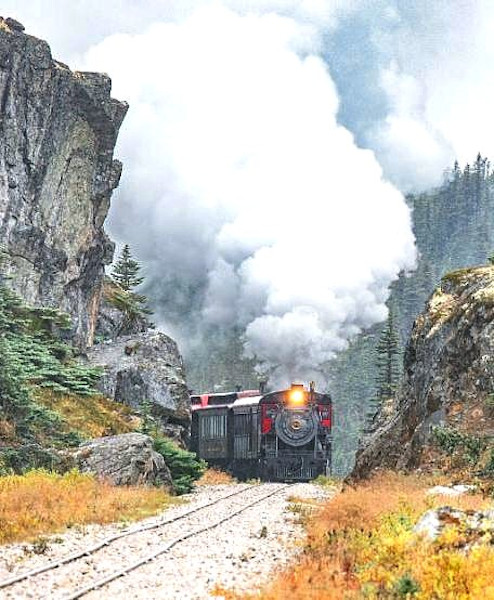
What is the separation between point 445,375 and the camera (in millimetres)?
20547

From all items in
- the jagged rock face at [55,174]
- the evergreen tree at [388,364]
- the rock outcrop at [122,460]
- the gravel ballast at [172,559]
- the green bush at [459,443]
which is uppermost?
the jagged rock face at [55,174]

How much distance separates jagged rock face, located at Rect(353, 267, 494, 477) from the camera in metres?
18.8

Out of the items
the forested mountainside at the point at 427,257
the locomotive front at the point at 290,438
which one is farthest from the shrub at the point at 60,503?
the forested mountainside at the point at 427,257

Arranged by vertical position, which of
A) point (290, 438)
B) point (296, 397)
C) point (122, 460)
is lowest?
point (122, 460)

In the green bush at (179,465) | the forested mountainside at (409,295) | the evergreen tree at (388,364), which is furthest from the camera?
the forested mountainside at (409,295)

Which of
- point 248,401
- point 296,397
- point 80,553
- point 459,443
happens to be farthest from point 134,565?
point 248,401

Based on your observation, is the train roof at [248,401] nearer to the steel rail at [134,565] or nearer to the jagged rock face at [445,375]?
the jagged rock face at [445,375]

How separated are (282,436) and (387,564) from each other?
76.3 ft

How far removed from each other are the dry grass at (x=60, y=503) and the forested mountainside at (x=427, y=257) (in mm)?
98781

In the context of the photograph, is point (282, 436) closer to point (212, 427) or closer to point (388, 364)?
point (212, 427)

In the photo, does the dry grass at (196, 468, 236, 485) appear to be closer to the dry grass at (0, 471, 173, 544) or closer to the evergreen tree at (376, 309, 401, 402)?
the dry grass at (0, 471, 173, 544)

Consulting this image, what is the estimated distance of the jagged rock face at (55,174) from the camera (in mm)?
35344

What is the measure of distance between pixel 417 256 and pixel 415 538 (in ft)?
524

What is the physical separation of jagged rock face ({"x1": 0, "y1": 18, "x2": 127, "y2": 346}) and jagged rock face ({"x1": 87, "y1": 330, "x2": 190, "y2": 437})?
141 inches
